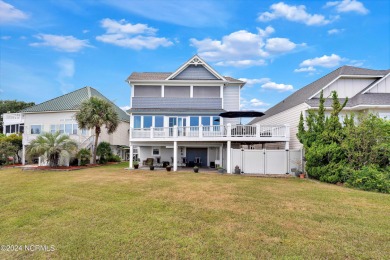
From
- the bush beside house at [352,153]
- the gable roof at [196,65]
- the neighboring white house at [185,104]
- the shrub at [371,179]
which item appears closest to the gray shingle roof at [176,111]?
the neighboring white house at [185,104]

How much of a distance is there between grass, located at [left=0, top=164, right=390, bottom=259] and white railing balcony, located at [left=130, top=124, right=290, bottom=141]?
22.6 ft

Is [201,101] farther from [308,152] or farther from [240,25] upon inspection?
[308,152]

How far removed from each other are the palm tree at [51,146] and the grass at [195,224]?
32.9 feet

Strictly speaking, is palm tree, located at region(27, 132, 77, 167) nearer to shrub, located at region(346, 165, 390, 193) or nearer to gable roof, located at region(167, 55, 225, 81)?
gable roof, located at region(167, 55, 225, 81)

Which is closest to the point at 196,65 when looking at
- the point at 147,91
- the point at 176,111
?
the point at 176,111

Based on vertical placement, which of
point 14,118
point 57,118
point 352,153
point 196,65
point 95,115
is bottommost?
point 352,153

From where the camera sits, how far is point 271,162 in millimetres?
15969

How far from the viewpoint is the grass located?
449 centimetres

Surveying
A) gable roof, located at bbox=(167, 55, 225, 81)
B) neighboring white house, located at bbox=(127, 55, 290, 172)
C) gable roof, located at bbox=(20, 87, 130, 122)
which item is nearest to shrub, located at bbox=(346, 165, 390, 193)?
neighboring white house, located at bbox=(127, 55, 290, 172)

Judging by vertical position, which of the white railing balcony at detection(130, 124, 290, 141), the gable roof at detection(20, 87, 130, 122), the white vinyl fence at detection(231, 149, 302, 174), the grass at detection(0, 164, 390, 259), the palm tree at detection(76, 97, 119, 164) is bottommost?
the grass at detection(0, 164, 390, 259)

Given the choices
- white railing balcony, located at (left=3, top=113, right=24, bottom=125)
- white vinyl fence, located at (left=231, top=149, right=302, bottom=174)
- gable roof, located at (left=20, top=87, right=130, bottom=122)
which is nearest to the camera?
white vinyl fence, located at (left=231, top=149, right=302, bottom=174)

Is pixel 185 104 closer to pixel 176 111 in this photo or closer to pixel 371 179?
pixel 176 111

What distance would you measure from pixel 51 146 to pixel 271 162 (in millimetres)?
17905

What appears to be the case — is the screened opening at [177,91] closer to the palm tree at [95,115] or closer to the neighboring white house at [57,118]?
the palm tree at [95,115]
